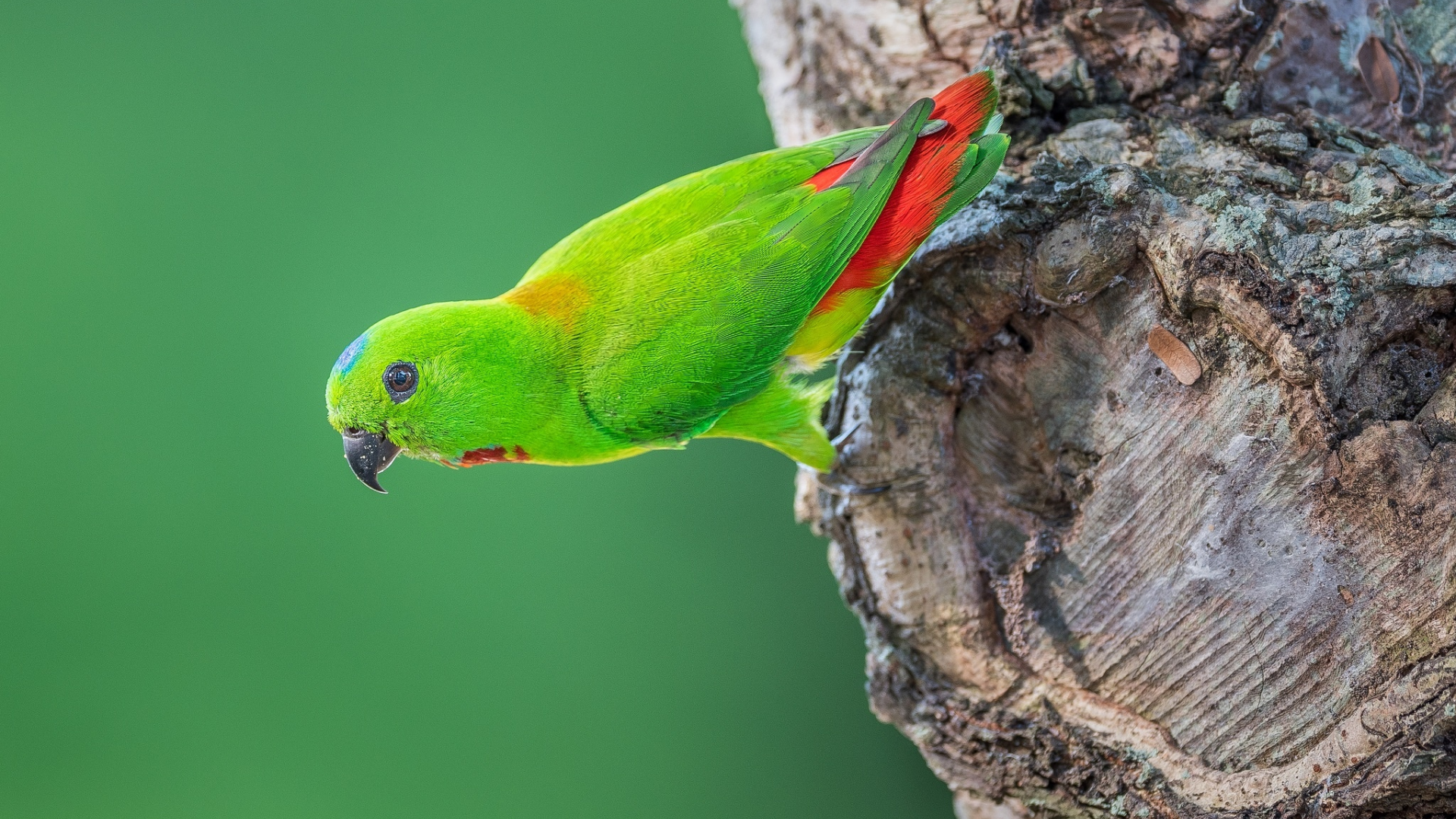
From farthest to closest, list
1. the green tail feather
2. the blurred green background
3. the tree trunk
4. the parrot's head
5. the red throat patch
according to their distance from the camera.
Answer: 1. the blurred green background
2. the green tail feather
3. the red throat patch
4. the parrot's head
5. the tree trunk

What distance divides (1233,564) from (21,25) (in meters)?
3.46

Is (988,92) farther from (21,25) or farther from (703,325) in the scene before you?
(21,25)

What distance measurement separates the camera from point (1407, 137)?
1.93 meters

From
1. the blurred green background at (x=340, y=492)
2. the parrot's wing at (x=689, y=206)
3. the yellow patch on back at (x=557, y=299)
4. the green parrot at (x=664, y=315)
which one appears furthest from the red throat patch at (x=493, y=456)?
the blurred green background at (x=340, y=492)

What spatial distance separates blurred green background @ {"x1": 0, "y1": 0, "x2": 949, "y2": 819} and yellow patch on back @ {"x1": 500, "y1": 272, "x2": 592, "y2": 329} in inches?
46.8

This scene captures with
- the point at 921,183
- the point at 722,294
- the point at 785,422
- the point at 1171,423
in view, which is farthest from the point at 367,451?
the point at 1171,423

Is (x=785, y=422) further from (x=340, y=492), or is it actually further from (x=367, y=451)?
(x=340, y=492)

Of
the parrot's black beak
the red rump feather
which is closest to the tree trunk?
the red rump feather

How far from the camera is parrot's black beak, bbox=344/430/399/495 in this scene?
1.88m

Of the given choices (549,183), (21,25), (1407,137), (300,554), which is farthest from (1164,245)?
(21,25)

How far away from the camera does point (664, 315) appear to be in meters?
1.89

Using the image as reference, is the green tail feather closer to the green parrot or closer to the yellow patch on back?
the green parrot

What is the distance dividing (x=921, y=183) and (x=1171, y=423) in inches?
26.9

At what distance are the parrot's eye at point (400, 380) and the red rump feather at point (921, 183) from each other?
0.83 metres
